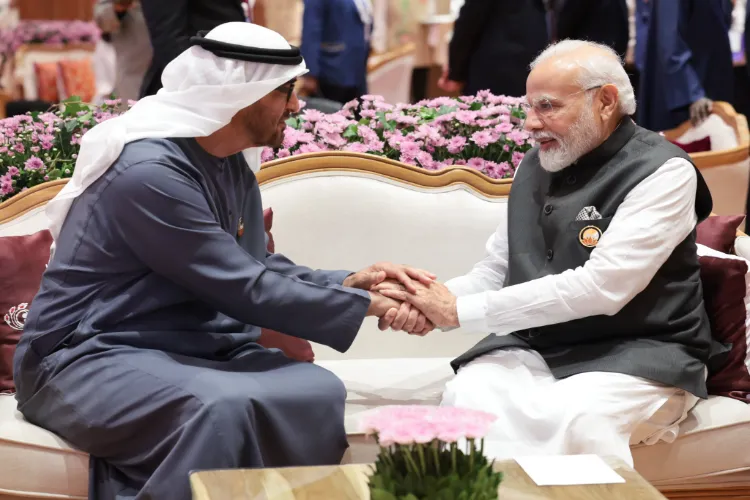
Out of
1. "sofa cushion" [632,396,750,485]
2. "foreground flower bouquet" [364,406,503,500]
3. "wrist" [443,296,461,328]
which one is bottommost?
"sofa cushion" [632,396,750,485]

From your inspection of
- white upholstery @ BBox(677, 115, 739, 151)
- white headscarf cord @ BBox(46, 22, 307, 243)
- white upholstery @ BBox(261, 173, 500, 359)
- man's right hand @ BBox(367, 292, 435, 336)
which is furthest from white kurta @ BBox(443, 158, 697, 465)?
white upholstery @ BBox(677, 115, 739, 151)

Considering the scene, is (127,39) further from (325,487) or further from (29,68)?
(325,487)

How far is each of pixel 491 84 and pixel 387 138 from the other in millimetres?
1922

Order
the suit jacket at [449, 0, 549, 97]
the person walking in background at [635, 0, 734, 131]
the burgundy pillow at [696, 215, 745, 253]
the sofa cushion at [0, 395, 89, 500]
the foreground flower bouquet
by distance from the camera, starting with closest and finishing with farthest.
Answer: the foreground flower bouquet → the sofa cushion at [0, 395, 89, 500] → the burgundy pillow at [696, 215, 745, 253] → the suit jacket at [449, 0, 549, 97] → the person walking in background at [635, 0, 734, 131]

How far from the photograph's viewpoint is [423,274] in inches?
119

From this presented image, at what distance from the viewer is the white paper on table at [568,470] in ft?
7.16

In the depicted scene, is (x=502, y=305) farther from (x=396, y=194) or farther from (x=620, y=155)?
(x=396, y=194)

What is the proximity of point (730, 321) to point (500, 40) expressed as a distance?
289 cm

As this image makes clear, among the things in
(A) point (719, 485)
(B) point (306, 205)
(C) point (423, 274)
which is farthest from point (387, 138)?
(A) point (719, 485)

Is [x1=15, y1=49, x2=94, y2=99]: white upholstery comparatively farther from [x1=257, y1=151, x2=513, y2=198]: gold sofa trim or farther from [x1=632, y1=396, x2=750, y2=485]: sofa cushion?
[x1=632, y1=396, x2=750, y2=485]: sofa cushion

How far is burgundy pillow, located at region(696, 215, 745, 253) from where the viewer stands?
10.8 ft

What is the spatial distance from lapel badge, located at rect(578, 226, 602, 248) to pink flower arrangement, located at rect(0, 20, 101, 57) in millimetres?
7617

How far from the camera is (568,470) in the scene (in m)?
2.24

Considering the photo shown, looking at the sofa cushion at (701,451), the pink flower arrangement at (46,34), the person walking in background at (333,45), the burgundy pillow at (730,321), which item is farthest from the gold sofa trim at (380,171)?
the pink flower arrangement at (46,34)
